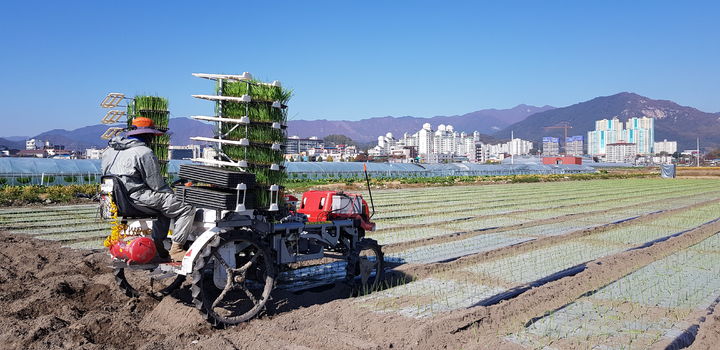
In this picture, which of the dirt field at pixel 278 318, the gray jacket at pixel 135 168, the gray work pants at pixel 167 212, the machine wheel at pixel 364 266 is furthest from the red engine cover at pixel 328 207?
the gray jacket at pixel 135 168

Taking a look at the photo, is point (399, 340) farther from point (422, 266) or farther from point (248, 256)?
point (422, 266)

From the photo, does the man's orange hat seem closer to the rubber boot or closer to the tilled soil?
the rubber boot

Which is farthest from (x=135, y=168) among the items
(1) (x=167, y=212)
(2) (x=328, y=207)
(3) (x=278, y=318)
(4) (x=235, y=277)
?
(2) (x=328, y=207)

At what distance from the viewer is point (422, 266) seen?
27.4ft

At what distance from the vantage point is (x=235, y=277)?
19.0ft

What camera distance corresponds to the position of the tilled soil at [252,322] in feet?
16.2

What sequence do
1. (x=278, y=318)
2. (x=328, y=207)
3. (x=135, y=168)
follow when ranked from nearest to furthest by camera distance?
(x=135, y=168) → (x=278, y=318) → (x=328, y=207)

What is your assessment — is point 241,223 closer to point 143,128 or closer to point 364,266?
point 143,128

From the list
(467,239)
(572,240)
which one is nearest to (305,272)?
(467,239)

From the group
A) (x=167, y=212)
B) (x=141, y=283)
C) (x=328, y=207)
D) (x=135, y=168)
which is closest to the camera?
(x=135, y=168)

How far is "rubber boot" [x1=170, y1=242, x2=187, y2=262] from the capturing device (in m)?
5.67

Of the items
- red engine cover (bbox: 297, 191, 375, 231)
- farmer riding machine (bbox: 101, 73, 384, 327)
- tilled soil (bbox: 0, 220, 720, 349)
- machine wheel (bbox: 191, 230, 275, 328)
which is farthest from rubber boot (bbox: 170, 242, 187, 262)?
red engine cover (bbox: 297, 191, 375, 231)

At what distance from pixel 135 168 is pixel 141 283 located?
2557 millimetres

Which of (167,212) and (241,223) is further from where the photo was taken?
(241,223)
